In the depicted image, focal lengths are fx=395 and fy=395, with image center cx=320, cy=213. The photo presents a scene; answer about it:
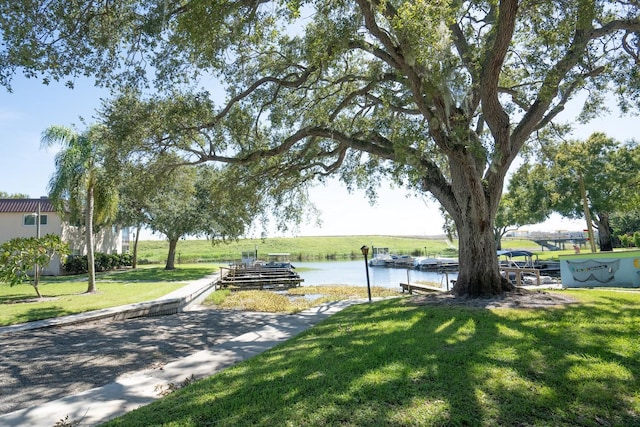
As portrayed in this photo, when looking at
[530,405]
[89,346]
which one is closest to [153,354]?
[89,346]

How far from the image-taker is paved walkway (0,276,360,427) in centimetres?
445

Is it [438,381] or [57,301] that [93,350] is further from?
[57,301]

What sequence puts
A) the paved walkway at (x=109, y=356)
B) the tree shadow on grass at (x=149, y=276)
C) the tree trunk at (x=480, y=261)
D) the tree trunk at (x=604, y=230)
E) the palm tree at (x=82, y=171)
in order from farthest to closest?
the tree trunk at (x=604, y=230), the tree shadow on grass at (x=149, y=276), the palm tree at (x=82, y=171), the tree trunk at (x=480, y=261), the paved walkway at (x=109, y=356)

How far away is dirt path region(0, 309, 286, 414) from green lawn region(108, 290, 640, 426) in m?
2.07

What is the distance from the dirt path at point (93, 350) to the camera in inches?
212

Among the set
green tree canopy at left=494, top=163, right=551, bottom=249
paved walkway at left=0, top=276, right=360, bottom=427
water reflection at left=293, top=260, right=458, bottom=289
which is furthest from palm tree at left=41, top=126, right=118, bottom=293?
green tree canopy at left=494, top=163, right=551, bottom=249

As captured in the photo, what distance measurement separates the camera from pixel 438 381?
13.5 feet

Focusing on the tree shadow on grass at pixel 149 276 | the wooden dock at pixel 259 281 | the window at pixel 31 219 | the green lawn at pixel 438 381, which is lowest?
the wooden dock at pixel 259 281

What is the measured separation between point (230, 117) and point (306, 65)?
2790mm

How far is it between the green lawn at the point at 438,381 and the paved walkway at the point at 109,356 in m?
0.74

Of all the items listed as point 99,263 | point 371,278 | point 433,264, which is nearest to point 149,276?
point 99,263

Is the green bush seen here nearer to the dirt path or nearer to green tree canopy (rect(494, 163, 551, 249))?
the dirt path

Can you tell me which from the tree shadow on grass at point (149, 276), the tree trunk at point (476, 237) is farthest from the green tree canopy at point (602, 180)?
A: the tree shadow on grass at point (149, 276)

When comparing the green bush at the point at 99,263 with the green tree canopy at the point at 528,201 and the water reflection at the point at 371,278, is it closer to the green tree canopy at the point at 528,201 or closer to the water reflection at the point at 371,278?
the water reflection at the point at 371,278
